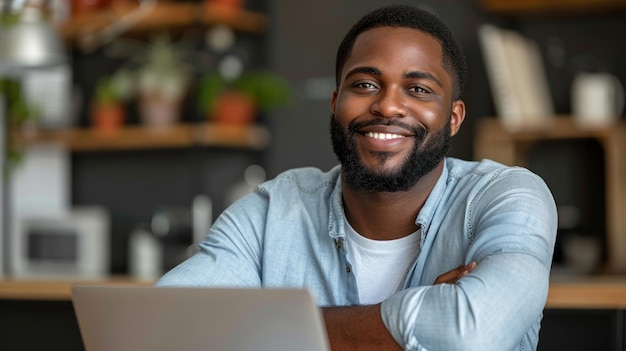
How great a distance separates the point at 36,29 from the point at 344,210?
2.21m

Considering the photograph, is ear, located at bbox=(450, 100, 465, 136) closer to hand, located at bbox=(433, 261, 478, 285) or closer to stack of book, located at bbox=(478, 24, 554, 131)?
hand, located at bbox=(433, 261, 478, 285)

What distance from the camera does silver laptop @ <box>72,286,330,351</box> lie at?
1.33m

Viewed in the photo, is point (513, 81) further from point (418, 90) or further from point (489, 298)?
point (489, 298)

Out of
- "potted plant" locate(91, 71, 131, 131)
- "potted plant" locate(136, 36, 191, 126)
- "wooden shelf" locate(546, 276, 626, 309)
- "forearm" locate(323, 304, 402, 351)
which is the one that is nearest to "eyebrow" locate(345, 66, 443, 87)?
"forearm" locate(323, 304, 402, 351)

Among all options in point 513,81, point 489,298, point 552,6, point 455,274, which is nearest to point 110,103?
point 513,81

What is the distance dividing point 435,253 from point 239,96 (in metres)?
2.92

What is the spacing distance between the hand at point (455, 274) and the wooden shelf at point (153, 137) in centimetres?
303

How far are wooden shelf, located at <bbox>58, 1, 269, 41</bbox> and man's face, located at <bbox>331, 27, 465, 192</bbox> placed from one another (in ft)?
9.38

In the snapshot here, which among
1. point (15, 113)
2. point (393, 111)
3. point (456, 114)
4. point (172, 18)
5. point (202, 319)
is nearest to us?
point (202, 319)

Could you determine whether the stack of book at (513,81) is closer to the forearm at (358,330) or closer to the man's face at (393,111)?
the man's face at (393,111)

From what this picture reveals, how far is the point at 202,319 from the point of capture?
140 cm

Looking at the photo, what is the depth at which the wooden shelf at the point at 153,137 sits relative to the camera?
465cm

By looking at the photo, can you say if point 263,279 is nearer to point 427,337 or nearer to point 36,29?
point 427,337

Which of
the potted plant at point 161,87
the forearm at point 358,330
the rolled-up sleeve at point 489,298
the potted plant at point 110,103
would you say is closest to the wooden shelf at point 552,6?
the potted plant at point 161,87
